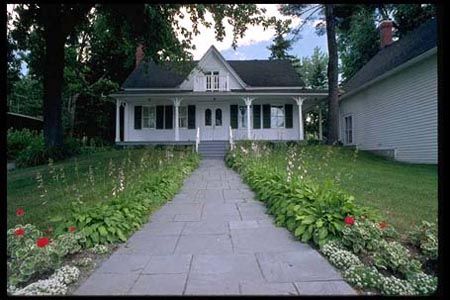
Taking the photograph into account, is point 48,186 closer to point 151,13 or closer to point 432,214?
point 151,13

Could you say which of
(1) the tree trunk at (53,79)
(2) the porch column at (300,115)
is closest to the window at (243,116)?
(2) the porch column at (300,115)

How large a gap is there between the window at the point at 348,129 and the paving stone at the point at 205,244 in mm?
19481

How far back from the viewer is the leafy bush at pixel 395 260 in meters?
3.43

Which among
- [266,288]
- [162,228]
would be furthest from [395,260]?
[162,228]

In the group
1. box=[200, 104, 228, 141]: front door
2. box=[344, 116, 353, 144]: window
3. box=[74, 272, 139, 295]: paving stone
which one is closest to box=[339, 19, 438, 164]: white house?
box=[344, 116, 353, 144]: window

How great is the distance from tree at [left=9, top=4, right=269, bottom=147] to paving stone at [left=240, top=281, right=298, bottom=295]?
32.3 ft

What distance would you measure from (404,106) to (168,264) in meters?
14.5

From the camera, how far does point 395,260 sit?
3.51m

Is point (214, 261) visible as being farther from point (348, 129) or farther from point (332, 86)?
point (348, 129)

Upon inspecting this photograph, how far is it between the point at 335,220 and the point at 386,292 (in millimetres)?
1312

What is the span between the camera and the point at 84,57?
115 feet

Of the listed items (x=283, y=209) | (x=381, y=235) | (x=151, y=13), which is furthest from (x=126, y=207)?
(x=151, y=13)

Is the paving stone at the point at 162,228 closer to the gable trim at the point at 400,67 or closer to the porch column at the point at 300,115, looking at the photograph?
the gable trim at the point at 400,67

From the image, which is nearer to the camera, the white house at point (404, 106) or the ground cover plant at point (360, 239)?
the ground cover plant at point (360, 239)
